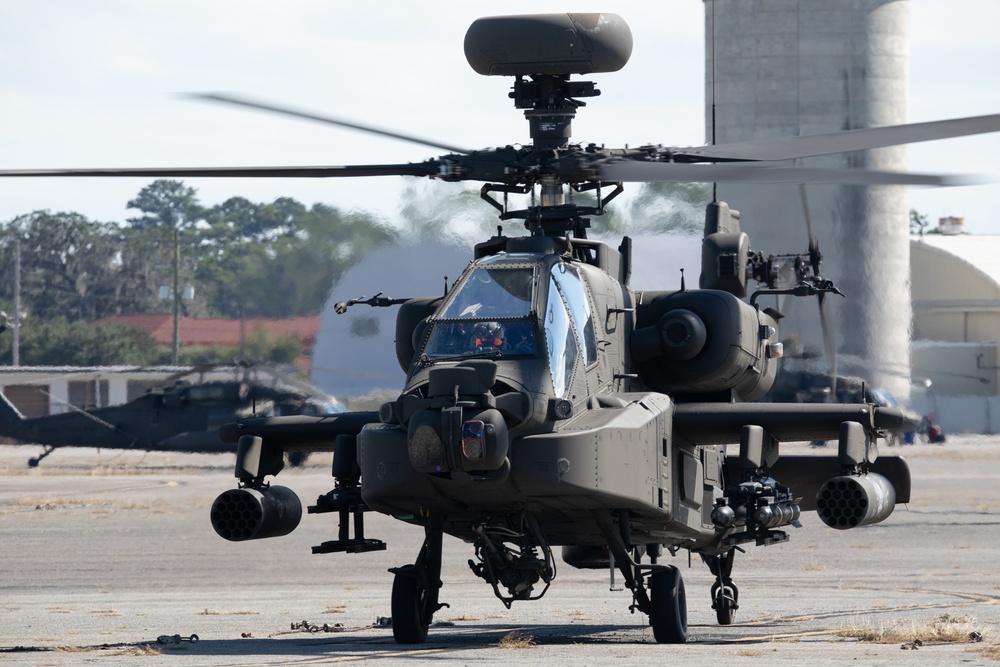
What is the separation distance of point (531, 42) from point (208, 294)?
1900 inches

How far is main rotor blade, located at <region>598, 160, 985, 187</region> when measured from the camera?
38.6 ft

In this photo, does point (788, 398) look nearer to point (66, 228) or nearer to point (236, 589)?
point (236, 589)

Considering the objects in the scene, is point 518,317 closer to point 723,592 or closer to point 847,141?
point 847,141

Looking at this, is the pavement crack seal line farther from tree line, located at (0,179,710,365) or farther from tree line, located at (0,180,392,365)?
tree line, located at (0,180,392,365)

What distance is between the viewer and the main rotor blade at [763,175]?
11.8 meters

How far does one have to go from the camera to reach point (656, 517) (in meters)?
13.9

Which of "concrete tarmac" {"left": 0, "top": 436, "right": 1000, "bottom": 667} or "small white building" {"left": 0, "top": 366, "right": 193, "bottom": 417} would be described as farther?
"small white building" {"left": 0, "top": 366, "right": 193, "bottom": 417}

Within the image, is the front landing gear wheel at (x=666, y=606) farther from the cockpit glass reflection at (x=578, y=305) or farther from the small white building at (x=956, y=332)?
the small white building at (x=956, y=332)

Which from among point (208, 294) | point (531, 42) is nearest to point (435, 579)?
point (531, 42)

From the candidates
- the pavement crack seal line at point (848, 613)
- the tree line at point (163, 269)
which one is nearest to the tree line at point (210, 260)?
the tree line at point (163, 269)

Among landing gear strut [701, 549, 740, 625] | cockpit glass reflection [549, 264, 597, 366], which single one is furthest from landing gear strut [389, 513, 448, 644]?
landing gear strut [701, 549, 740, 625]

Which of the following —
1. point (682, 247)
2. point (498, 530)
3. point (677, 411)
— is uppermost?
point (682, 247)

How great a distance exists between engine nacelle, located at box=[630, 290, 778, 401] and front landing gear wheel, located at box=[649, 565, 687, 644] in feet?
6.90

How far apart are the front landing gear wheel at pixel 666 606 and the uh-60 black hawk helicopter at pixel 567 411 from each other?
0.02 m
